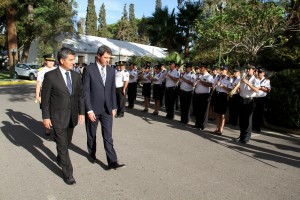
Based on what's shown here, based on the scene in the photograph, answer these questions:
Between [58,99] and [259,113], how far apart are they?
21.6ft

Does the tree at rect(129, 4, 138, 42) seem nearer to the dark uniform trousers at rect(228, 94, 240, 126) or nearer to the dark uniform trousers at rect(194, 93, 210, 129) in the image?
the dark uniform trousers at rect(228, 94, 240, 126)

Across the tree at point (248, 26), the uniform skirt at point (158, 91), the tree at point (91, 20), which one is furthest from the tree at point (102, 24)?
the uniform skirt at point (158, 91)

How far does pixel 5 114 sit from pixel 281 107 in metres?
8.32

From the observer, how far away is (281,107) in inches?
368

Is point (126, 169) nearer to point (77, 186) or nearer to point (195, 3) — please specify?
point (77, 186)

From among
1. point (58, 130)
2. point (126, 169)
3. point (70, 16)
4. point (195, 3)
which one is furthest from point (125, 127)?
point (70, 16)

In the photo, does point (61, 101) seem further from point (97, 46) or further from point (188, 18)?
point (97, 46)

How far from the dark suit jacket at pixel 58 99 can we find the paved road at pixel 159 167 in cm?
91

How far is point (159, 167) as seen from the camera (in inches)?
216

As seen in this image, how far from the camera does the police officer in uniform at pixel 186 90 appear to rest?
10.0 meters

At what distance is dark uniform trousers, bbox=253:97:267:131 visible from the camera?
367 inches

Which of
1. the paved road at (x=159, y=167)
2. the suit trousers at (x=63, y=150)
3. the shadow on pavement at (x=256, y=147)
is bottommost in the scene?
the paved road at (x=159, y=167)

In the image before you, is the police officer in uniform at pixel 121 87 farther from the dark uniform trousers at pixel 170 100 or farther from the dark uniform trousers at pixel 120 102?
the dark uniform trousers at pixel 170 100

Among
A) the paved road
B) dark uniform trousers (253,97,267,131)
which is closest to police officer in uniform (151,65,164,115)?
the paved road
